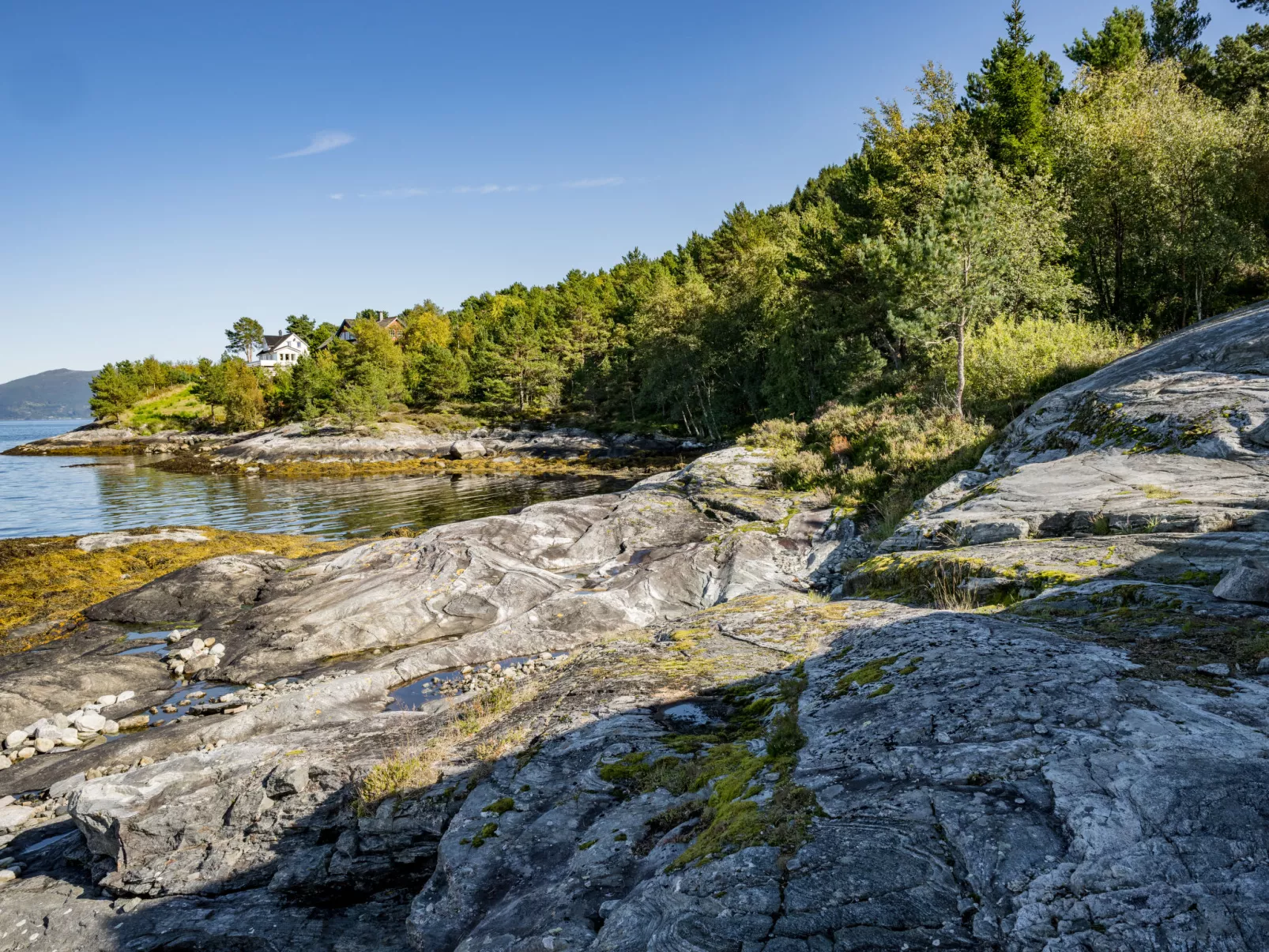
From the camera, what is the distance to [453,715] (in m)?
10.0

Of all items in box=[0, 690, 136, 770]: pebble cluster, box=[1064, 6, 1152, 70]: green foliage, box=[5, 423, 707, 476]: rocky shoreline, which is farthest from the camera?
box=[5, 423, 707, 476]: rocky shoreline

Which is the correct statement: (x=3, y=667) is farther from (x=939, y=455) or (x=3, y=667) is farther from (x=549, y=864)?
(x=939, y=455)

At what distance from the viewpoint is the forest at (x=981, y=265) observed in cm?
2448

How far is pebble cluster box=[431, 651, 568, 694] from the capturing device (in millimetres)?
14359

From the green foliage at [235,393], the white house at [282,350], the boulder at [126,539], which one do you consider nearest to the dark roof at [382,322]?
the white house at [282,350]

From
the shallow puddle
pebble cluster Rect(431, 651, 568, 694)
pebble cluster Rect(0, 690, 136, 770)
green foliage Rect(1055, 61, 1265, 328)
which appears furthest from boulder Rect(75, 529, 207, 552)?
green foliage Rect(1055, 61, 1265, 328)

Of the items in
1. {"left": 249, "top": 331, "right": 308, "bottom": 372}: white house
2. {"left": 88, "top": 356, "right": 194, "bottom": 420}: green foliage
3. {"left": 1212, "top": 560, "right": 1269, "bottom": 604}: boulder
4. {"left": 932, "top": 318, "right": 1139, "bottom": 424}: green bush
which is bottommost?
{"left": 1212, "top": 560, "right": 1269, "bottom": 604}: boulder

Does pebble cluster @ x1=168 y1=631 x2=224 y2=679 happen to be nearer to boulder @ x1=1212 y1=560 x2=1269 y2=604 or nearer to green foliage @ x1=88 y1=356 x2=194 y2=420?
boulder @ x1=1212 y1=560 x2=1269 y2=604

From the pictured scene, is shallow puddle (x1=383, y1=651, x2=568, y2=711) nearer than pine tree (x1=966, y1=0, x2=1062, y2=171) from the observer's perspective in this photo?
Yes

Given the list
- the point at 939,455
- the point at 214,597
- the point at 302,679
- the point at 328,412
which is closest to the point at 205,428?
the point at 328,412

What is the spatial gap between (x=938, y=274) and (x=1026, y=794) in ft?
Answer: 77.1

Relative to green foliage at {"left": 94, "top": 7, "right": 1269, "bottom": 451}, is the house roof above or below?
above

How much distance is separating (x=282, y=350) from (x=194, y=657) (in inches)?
6289

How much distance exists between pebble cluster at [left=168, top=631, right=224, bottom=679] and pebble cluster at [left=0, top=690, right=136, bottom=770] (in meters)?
2.10
